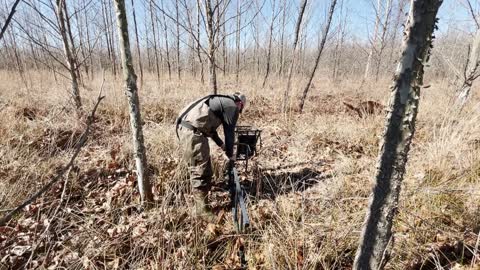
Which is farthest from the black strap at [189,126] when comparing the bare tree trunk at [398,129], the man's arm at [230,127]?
the bare tree trunk at [398,129]

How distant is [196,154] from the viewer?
9.86ft

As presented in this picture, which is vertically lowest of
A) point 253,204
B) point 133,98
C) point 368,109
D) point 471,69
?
point 253,204

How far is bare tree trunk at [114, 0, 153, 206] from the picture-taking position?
227 centimetres

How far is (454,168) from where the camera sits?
2.80m

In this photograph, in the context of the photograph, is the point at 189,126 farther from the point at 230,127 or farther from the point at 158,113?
the point at 158,113

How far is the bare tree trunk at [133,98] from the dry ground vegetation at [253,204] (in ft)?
0.71

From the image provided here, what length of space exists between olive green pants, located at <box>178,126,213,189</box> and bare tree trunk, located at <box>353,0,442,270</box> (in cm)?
206

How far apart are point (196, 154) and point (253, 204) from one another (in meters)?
0.91

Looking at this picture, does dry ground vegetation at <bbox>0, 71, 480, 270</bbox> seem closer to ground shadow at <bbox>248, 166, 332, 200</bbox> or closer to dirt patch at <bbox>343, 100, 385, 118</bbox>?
ground shadow at <bbox>248, 166, 332, 200</bbox>

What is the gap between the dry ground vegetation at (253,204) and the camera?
183 cm

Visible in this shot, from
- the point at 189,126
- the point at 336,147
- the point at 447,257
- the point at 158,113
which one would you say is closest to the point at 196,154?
the point at 189,126

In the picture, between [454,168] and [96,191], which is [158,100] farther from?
[454,168]

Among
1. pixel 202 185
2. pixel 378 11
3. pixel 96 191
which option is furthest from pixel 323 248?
pixel 378 11

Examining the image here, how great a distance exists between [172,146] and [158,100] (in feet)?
12.0
